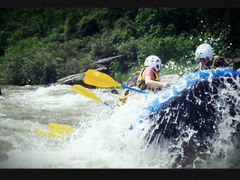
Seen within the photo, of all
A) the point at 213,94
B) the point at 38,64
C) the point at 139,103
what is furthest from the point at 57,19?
the point at 213,94

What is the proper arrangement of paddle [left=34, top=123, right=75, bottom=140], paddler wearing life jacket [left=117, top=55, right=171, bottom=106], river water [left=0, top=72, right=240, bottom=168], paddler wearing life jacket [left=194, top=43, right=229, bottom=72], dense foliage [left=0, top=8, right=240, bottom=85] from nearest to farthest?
river water [left=0, top=72, right=240, bottom=168] < paddler wearing life jacket [left=117, top=55, right=171, bottom=106] < paddler wearing life jacket [left=194, top=43, right=229, bottom=72] < paddle [left=34, top=123, right=75, bottom=140] < dense foliage [left=0, top=8, right=240, bottom=85]

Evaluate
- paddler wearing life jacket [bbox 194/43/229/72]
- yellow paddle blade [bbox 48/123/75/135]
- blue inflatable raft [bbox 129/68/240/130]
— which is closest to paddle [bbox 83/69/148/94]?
yellow paddle blade [bbox 48/123/75/135]

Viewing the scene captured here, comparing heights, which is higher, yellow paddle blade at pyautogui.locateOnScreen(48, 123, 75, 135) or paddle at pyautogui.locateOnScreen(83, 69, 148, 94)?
paddle at pyautogui.locateOnScreen(83, 69, 148, 94)

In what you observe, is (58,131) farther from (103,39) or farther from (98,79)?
(103,39)

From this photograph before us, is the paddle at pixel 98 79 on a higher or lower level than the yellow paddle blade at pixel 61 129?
higher

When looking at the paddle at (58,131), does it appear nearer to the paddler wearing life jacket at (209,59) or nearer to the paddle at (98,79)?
the paddle at (98,79)

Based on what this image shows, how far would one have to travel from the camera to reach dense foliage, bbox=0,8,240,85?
7.77 meters

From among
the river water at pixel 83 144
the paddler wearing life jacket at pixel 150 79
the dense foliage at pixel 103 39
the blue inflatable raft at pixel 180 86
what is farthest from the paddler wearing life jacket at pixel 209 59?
the dense foliage at pixel 103 39

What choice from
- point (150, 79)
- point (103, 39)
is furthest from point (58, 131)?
point (103, 39)

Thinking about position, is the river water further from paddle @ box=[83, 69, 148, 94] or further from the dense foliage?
the dense foliage

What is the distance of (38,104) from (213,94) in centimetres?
364

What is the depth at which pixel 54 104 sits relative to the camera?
626cm

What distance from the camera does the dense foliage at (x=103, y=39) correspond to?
777 centimetres
